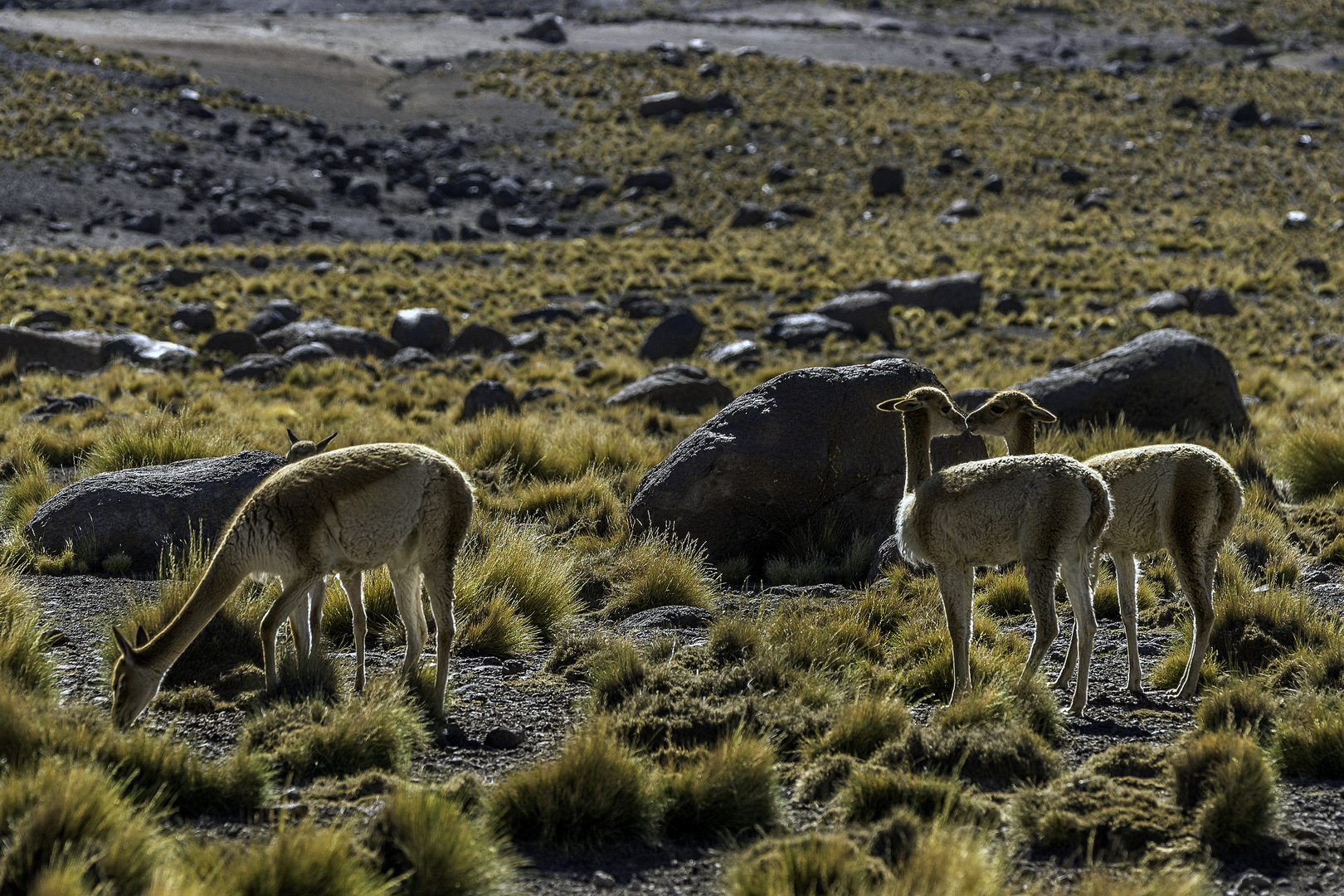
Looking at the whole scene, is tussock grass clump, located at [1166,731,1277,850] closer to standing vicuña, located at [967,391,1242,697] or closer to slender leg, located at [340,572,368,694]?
standing vicuña, located at [967,391,1242,697]

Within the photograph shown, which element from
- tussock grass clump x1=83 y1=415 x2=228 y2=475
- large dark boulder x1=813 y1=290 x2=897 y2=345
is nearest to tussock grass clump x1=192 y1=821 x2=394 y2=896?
tussock grass clump x1=83 y1=415 x2=228 y2=475

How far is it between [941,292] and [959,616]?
24732 millimetres

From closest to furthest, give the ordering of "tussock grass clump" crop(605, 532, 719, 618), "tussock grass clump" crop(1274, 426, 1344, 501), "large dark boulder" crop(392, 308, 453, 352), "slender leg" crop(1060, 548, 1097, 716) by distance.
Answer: "slender leg" crop(1060, 548, 1097, 716) < "tussock grass clump" crop(605, 532, 719, 618) < "tussock grass clump" crop(1274, 426, 1344, 501) < "large dark boulder" crop(392, 308, 453, 352)

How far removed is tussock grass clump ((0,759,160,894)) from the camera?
3734 mm

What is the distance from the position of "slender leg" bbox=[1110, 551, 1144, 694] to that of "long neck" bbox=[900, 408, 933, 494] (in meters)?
1.36

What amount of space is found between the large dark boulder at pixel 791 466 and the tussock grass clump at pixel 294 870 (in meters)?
6.00

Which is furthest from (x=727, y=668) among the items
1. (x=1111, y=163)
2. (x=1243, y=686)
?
(x=1111, y=163)

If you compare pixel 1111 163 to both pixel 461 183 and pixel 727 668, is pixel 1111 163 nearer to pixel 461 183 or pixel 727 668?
pixel 461 183

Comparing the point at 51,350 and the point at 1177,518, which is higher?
the point at 1177,518

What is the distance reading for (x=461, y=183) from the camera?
49906 millimetres

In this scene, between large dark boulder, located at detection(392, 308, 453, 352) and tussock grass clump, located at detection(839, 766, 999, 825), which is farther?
large dark boulder, located at detection(392, 308, 453, 352)

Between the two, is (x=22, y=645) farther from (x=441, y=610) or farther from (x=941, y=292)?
(x=941, y=292)

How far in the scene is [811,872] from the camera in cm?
402

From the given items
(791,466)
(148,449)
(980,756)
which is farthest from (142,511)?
(980,756)
